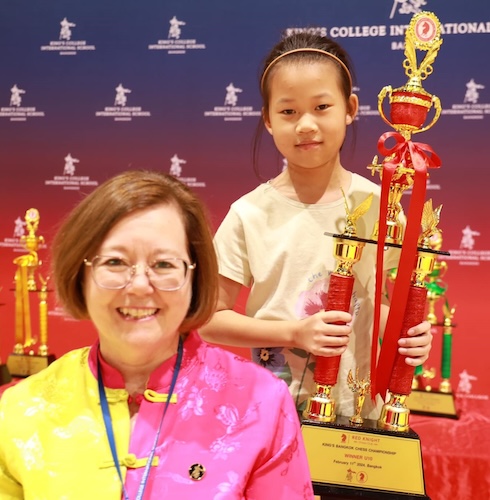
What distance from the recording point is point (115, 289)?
3.38ft

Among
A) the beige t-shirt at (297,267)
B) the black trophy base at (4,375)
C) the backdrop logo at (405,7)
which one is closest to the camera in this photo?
the beige t-shirt at (297,267)

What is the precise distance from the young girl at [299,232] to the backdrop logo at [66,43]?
77.7 inches

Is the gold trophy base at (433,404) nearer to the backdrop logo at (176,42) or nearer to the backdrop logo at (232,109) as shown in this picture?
the backdrop logo at (232,109)

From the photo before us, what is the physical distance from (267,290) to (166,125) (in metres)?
1.81

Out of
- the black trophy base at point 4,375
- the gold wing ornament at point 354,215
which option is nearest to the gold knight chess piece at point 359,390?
the gold wing ornament at point 354,215

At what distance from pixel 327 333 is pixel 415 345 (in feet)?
0.62

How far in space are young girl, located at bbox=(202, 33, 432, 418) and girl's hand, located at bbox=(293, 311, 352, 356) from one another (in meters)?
0.01

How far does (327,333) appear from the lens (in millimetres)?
1370

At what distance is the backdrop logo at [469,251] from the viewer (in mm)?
2885

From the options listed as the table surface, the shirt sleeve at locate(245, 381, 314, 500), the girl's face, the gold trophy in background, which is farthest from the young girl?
the gold trophy in background

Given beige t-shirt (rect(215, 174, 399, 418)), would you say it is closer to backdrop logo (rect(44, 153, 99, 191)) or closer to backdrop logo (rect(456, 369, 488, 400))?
backdrop logo (rect(456, 369, 488, 400))

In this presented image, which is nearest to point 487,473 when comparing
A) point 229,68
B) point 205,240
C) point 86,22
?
point 205,240

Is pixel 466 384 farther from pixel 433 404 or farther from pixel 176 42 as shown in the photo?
pixel 176 42

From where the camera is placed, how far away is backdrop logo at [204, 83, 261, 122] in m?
3.05
